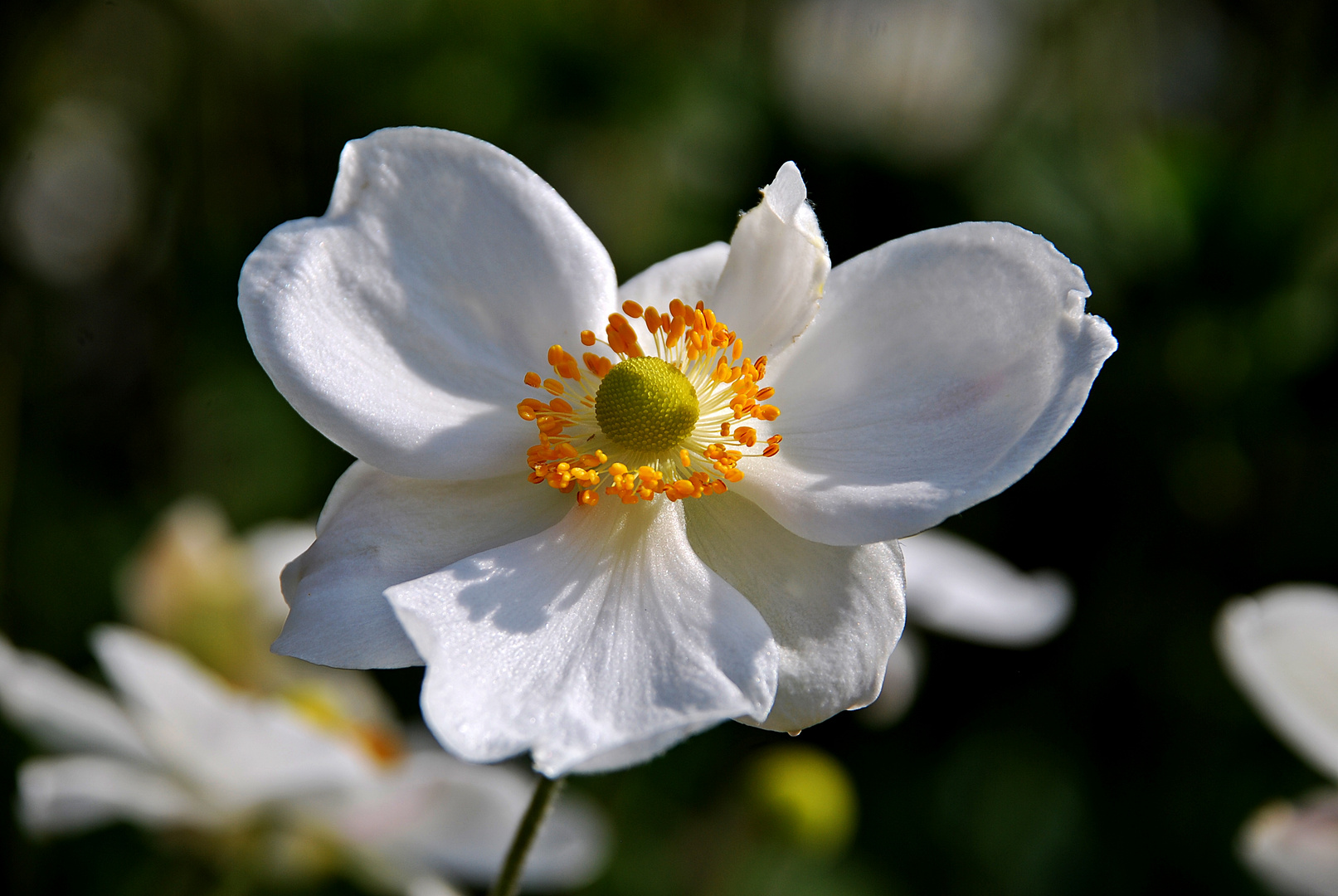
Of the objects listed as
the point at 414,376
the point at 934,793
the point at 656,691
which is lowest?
the point at 934,793

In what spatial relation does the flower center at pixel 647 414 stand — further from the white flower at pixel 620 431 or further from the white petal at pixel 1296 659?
the white petal at pixel 1296 659

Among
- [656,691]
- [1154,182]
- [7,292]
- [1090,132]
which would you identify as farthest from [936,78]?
[656,691]

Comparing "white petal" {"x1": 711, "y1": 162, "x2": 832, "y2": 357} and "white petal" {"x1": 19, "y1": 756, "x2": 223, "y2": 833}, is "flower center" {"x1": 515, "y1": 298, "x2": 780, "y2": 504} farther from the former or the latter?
"white petal" {"x1": 19, "y1": 756, "x2": 223, "y2": 833}

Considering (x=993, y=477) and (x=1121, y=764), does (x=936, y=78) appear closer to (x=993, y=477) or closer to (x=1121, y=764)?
(x=1121, y=764)

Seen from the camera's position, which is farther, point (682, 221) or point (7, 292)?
point (682, 221)

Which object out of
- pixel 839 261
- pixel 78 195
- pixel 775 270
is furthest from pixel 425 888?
pixel 78 195

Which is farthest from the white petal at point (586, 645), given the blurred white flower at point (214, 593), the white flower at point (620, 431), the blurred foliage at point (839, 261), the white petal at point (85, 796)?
the blurred foliage at point (839, 261)
